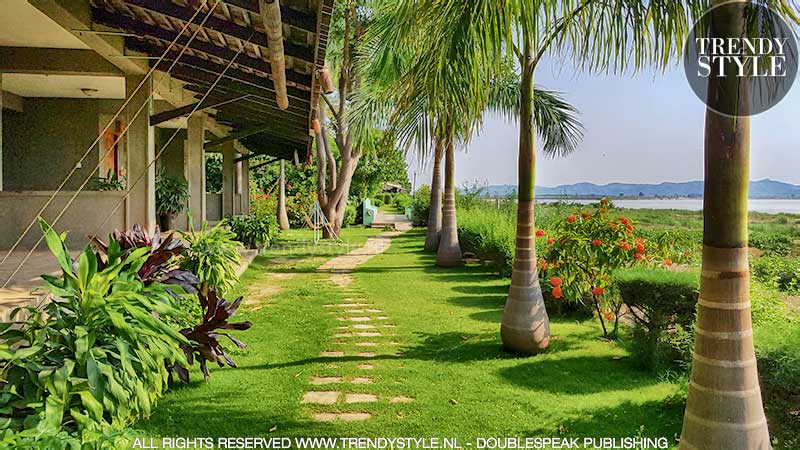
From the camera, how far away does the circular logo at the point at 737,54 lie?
2.52m

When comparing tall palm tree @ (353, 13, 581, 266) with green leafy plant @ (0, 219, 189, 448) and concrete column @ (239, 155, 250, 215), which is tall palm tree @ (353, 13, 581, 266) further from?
concrete column @ (239, 155, 250, 215)

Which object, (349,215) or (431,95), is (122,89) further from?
(349,215)

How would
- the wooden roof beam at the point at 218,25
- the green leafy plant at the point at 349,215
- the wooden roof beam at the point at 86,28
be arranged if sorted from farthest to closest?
the green leafy plant at the point at 349,215 < the wooden roof beam at the point at 86,28 < the wooden roof beam at the point at 218,25

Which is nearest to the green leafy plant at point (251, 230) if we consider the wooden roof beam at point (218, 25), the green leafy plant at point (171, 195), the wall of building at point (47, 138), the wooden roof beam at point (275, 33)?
the green leafy plant at point (171, 195)

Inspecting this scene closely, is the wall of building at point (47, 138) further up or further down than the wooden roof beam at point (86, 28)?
further down

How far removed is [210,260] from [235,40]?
6.88ft

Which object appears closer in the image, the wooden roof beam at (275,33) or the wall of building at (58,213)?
the wooden roof beam at (275,33)

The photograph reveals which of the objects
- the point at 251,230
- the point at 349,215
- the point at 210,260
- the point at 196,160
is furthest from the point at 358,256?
the point at 349,215

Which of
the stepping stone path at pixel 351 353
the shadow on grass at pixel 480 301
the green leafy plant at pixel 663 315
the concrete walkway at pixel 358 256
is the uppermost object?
the green leafy plant at pixel 663 315

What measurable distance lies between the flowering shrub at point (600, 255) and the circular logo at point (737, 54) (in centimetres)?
298

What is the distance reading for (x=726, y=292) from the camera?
8.43 ft

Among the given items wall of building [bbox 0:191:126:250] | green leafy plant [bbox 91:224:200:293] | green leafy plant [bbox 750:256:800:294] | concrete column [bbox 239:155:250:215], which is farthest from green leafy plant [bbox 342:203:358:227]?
green leafy plant [bbox 91:224:200:293]

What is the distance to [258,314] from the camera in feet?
23.8

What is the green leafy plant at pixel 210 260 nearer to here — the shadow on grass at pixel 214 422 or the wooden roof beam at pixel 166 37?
the wooden roof beam at pixel 166 37
